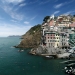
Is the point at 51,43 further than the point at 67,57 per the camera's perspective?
Yes

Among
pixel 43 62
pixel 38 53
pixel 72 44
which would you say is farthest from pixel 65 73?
pixel 72 44

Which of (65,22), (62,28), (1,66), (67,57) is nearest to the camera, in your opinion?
(1,66)

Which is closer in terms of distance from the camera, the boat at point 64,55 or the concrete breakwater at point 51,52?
the boat at point 64,55

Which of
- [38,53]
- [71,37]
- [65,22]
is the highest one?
[65,22]

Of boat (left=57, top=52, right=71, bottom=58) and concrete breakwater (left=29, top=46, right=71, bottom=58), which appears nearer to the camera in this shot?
boat (left=57, top=52, right=71, bottom=58)

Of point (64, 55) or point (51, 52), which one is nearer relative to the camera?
point (64, 55)

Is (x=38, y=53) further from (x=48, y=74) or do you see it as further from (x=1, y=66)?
(x=48, y=74)

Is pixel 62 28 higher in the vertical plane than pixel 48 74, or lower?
higher

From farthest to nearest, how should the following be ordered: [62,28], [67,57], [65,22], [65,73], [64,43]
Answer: [65,22] → [62,28] → [64,43] → [67,57] → [65,73]

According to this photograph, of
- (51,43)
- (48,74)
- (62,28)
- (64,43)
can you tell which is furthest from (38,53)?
(48,74)

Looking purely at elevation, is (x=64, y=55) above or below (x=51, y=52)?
below
